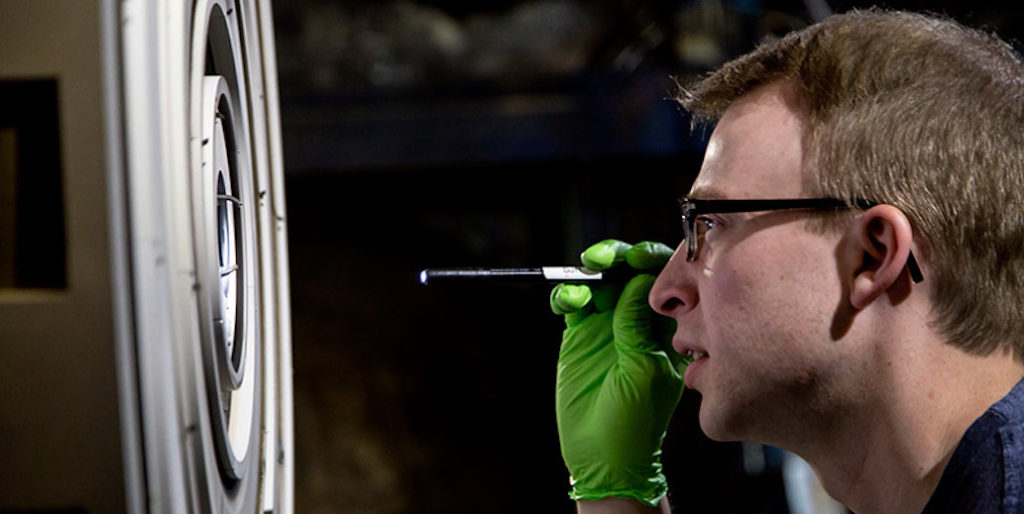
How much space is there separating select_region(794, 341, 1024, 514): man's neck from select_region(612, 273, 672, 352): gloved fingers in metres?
0.34

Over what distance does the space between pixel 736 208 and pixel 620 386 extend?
386 millimetres

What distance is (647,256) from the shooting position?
133 centimetres

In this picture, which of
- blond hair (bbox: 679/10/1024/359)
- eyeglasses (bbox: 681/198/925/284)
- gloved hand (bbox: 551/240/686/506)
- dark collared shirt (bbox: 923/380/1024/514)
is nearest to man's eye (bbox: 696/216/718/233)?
eyeglasses (bbox: 681/198/925/284)

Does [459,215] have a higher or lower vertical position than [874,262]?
higher

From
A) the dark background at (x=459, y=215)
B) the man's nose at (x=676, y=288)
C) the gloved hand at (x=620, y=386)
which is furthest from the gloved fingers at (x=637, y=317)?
the dark background at (x=459, y=215)

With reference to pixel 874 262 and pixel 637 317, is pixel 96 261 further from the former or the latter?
pixel 637 317

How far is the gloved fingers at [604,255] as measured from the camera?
1.33 metres

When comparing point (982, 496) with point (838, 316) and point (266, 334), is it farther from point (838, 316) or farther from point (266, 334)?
point (266, 334)

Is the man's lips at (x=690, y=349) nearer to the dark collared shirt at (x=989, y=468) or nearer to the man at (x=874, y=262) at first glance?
the man at (x=874, y=262)

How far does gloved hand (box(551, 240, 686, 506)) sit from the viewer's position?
4.40 feet

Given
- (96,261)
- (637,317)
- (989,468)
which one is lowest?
(989,468)

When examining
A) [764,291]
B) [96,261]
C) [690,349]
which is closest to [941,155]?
[764,291]

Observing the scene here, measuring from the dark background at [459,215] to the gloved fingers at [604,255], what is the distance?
2268 millimetres

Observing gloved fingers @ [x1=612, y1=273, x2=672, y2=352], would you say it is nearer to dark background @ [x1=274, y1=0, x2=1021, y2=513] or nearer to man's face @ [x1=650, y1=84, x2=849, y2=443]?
man's face @ [x1=650, y1=84, x2=849, y2=443]
